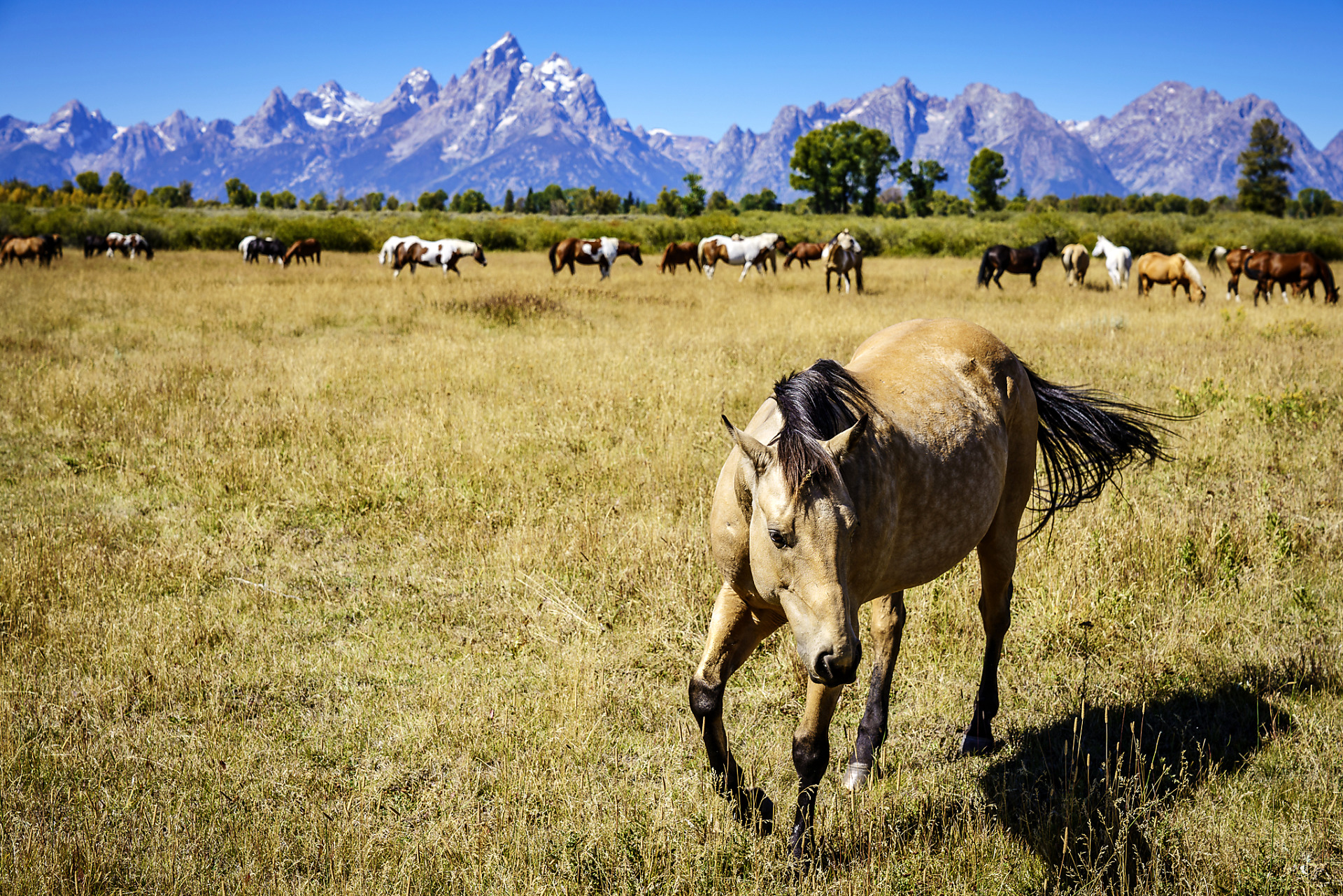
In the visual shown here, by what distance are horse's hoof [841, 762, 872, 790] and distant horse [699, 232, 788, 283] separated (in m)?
26.6

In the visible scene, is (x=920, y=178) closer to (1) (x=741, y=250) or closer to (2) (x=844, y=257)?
(1) (x=741, y=250)

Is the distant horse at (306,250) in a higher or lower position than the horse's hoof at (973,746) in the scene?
higher

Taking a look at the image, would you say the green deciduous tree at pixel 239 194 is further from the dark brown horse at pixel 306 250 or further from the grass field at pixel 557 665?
the grass field at pixel 557 665

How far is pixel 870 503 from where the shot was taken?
2506 millimetres

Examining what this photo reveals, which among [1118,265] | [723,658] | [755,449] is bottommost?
[723,658]

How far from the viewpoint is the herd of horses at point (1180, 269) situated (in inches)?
747

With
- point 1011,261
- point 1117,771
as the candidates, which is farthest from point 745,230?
point 1117,771

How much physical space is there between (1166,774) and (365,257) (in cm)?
3960

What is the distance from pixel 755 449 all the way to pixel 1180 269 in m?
22.4

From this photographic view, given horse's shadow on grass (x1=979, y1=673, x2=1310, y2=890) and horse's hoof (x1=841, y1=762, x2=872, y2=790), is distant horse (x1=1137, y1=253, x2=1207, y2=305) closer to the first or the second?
horse's shadow on grass (x1=979, y1=673, x2=1310, y2=890)

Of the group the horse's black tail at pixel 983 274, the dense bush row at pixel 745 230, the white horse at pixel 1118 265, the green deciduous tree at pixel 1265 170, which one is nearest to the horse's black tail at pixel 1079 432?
the horse's black tail at pixel 983 274

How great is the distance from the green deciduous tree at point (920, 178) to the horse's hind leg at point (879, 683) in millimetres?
101614

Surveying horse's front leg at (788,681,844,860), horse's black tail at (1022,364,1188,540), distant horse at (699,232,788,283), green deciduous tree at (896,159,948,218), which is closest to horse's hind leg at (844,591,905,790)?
horse's front leg at (788,681,844,860)

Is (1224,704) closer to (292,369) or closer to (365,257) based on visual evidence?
(292,369)
